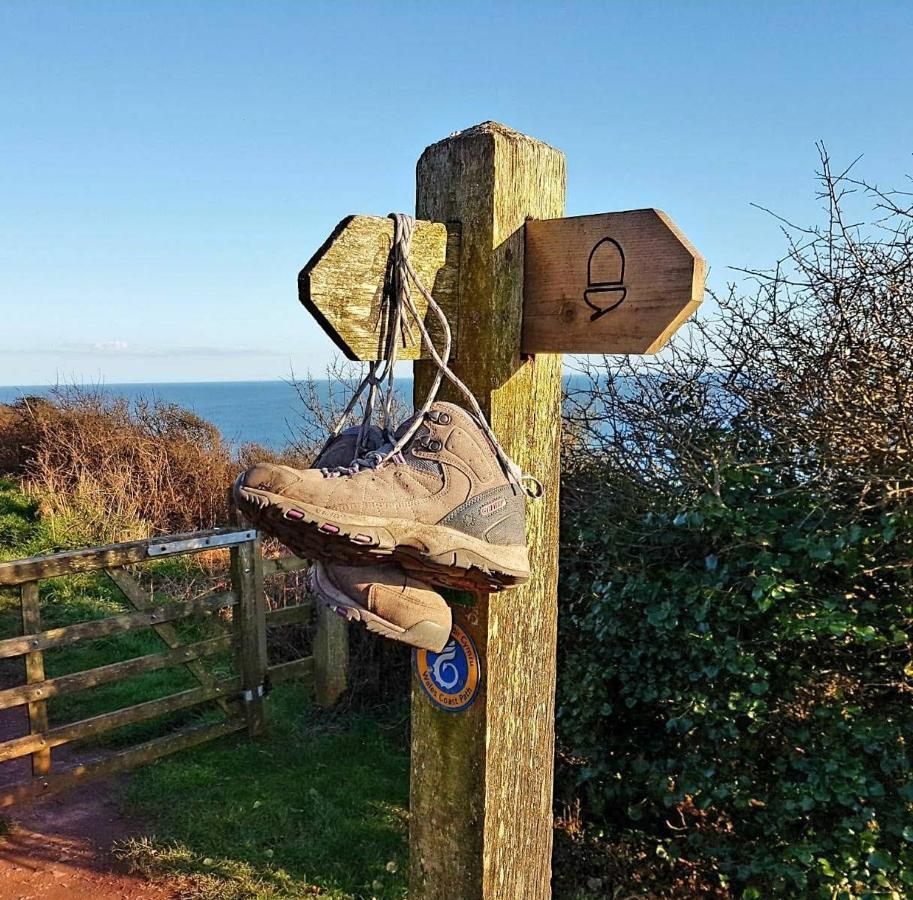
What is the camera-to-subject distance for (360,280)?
56.1 inches

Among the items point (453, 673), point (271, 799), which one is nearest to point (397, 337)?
point (453, 673)

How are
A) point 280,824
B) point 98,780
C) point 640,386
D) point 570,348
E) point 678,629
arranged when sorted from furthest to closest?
point 98,780
point 280,824
point 640,386
point 678,629
point 570,348

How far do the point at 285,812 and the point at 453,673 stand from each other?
2.94m

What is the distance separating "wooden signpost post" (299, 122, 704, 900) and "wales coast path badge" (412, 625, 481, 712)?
0.6 inches

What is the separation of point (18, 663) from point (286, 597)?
6.88 feet

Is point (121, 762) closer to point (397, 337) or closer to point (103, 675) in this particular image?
point (103, 675)

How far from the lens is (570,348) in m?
1.61

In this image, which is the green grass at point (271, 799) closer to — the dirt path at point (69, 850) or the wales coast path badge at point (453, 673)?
the dirt path at point (69, 850)

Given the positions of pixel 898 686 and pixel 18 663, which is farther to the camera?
pixel 18 663

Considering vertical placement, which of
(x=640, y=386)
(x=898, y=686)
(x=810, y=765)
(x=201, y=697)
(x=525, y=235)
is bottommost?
(x=201, y=697)

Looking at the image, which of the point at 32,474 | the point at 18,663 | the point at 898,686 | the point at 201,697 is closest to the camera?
the point at 898,686

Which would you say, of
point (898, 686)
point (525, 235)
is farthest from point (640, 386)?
point (525, 235)

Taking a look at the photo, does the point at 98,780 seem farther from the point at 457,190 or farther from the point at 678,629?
the point at 457,190

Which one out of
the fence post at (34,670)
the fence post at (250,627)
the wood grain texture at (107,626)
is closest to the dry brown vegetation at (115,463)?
the fence post at (250,627)
